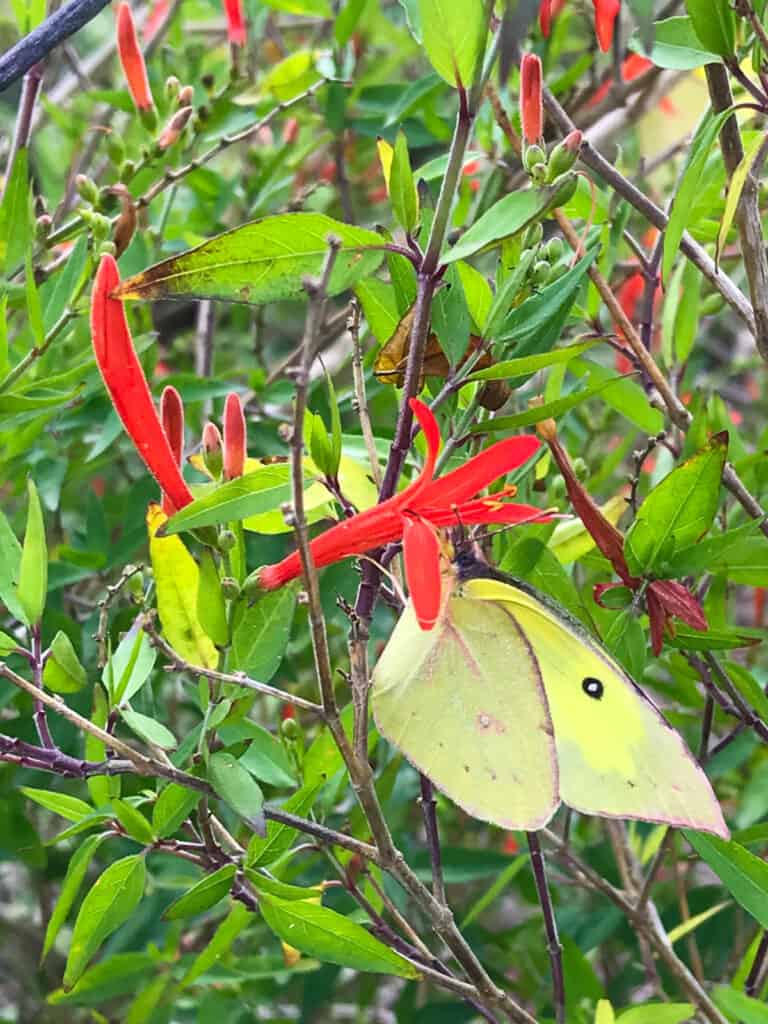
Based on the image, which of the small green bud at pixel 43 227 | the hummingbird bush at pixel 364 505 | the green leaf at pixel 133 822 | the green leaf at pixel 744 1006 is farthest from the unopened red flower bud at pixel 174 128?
the green leaf at pixel 744 1006

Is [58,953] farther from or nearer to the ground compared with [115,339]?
nearer to the ground

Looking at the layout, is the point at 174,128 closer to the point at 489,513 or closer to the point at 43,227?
the point at 43,227

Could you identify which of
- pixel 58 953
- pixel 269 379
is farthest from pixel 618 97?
pixel 58 953

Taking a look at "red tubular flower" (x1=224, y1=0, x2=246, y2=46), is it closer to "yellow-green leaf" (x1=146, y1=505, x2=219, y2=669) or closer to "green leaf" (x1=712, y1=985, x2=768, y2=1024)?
"yellow-green leaf" (x1=146, y1=505, x2=219, y2=669)

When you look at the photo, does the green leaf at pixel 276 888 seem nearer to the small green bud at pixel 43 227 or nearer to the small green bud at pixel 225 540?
the small green bud at pixel 225 540

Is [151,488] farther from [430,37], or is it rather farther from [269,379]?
[430,37]

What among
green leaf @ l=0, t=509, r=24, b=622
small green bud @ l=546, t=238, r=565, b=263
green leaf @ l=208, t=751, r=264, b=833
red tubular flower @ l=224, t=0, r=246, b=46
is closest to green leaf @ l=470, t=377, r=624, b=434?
small green bud @ l=546, t=238, r=565, b=263
